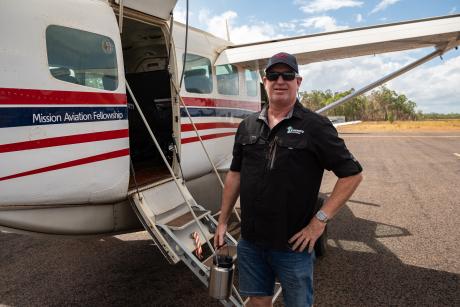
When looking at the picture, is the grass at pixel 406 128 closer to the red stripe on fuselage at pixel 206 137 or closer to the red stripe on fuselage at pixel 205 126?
the red stripe on fuselage at pixel 205 126

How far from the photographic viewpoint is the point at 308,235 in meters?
2.47

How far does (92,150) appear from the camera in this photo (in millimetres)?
3523

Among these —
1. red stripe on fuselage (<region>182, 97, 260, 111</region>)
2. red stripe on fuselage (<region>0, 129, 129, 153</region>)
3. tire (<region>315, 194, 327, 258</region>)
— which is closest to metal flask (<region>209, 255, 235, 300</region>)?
red stripe on fuselage (<region>0, 129, 129, 153</region>)

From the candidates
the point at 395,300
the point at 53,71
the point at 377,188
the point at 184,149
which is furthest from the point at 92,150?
the point at 377,188

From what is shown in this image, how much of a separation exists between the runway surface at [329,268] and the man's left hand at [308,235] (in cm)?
203

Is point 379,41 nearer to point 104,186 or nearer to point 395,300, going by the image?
point 395,300

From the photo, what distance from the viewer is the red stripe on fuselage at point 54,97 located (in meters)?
2.90

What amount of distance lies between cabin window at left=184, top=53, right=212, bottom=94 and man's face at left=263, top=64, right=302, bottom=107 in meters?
2.63

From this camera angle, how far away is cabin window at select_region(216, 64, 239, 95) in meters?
6.04

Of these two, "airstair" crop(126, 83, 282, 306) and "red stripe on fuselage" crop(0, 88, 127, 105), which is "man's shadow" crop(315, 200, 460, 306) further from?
"red stripe on fuselage" crop(0, 88, 127, 105)

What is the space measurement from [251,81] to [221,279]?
199 inches

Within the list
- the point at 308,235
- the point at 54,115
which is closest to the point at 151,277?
the point at 54,115

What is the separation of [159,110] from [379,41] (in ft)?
11.4

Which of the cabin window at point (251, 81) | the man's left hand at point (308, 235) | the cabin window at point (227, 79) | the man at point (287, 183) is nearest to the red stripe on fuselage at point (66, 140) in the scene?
the man at point (287, 183)
